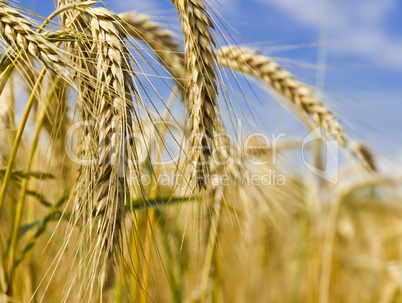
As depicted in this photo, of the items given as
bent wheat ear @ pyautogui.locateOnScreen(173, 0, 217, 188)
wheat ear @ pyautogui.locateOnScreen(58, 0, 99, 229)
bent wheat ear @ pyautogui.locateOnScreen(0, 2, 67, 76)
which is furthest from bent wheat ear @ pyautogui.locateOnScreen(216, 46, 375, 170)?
bent wheat ear @ pyautogui.locateOnScreen(0, 2, 67, 76)

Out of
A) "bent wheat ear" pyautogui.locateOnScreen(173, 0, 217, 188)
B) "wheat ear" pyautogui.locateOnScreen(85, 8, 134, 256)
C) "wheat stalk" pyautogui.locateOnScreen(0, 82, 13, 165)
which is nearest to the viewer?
"wheat ear" pyautogui.locateOnScreen(85, 8, 134, 256)

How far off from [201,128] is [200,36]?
20 cm

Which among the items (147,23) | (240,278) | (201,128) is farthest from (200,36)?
(240,278)

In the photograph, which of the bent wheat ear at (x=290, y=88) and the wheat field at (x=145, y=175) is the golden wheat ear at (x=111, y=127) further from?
the bent wheat ear at (x=290, y=88)

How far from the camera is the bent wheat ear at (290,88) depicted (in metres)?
1.22

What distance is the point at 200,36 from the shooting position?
0.81 meters

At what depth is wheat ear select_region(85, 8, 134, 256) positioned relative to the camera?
0.62 meters

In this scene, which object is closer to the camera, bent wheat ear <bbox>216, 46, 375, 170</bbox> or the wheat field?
the wheat field

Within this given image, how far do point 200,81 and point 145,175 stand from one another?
0.41 metres

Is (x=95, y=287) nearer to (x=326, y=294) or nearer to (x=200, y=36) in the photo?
(x=200, y=36)

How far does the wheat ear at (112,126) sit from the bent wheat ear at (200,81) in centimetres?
15

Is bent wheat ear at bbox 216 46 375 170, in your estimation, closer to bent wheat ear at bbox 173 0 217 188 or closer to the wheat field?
the wheat field

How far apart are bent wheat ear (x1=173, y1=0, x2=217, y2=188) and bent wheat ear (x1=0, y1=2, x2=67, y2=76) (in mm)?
255

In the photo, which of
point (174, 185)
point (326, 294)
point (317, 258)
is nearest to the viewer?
point (174, 185)
